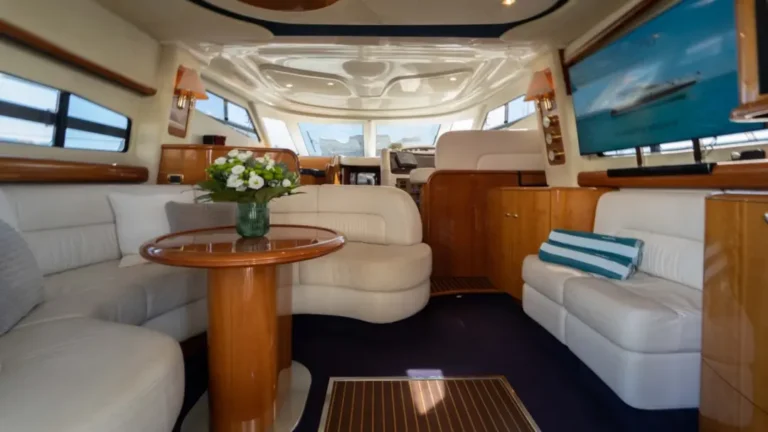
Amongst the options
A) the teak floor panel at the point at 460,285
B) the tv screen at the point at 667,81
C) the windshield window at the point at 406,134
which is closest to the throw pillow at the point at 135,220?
the teak floor panel at the point at 460,285

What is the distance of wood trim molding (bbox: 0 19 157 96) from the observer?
2088mm

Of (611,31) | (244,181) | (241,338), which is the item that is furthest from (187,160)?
(611,31)

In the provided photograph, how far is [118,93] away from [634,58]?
3978 mm

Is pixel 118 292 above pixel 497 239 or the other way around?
the other way around

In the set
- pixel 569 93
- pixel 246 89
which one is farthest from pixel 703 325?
pixel 246 89

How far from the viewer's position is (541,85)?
3678 millimetres

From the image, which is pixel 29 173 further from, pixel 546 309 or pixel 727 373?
pixel 727 373

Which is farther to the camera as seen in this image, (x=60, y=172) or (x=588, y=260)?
(x=60, y=172)

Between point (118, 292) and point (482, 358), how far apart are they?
1.83 meters

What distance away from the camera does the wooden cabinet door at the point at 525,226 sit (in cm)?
271

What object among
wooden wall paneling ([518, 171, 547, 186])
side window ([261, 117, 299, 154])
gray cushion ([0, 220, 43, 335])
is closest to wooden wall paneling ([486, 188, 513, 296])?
wooden wall paneling ([518, 171, 547, 186])

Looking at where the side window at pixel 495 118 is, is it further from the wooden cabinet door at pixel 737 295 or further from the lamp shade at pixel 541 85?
the wooden cabinet door at pixel 737 295

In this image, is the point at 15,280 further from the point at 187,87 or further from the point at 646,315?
Answer: the point at 187,87

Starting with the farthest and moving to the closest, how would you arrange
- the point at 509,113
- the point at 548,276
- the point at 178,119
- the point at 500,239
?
the point at 509,113, the point at 178,119, the point at 500,239, the point at 548,276
